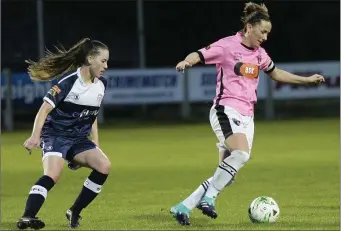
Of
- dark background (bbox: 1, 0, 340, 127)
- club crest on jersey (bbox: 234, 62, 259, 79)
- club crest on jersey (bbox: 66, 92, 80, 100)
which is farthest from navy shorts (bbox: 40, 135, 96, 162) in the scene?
dark background (bbox: 1, 0, 340, 127)

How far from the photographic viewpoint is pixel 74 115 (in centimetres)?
924

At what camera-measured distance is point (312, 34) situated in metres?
35.9

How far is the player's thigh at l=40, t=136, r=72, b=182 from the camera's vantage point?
29.8 feet

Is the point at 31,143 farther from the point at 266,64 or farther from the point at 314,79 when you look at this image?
the point at 314,79

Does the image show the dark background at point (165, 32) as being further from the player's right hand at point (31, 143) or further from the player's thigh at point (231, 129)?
the player's right hand at point (31, 143)

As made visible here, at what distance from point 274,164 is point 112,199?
16.3 ft

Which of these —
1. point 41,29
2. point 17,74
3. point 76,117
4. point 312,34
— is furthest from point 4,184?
point 312,34

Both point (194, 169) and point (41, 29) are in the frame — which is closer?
point (194, 169)

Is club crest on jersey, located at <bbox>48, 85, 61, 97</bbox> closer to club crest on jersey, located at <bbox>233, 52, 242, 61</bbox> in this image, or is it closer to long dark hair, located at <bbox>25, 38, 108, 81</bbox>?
long dark hair, located at <bbox>25, 38, 108, 81</bbox>

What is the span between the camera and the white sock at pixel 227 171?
923 centimetres

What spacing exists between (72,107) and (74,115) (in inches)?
3.3

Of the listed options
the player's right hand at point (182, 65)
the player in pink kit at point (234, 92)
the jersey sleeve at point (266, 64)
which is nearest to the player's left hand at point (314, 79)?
the jersey sleeve at point (266, 64)

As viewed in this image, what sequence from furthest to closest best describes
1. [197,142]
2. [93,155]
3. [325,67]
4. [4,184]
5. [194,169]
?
[325,67], [197,142], [194,169], [4,184], [93,155]

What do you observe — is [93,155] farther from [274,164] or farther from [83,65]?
[274,164]
